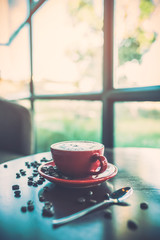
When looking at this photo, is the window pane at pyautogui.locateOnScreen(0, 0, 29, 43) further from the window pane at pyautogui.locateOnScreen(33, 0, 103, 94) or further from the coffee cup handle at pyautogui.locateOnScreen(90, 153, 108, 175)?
the coffee cup handle at pyautogui.locateOnScreen(90, 153, 108, 175)

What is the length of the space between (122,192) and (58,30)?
253 centimetres

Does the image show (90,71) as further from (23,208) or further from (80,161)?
(23,208)

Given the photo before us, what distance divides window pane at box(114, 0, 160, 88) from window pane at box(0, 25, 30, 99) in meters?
1.78

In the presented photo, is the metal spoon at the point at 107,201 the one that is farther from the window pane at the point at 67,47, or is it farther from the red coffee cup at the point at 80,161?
the window pane at the point at 67,47

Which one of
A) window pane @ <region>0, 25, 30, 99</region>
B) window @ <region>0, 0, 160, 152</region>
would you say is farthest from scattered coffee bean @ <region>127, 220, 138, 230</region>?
window pane @ <region>0, 25, 30, 99</region>

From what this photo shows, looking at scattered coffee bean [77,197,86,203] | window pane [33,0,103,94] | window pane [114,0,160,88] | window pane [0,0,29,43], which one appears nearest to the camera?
scattered coffee bean [77,197,86,203]

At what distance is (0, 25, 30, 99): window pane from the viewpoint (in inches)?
125

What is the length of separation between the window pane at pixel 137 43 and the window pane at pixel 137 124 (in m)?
0.19

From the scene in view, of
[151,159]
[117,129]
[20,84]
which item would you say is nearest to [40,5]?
[20,84]

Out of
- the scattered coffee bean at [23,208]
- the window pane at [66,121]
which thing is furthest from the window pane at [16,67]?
the scattered coffee bean at [23,208]

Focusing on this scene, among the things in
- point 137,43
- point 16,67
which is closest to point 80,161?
point 137,43

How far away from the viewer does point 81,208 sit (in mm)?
431

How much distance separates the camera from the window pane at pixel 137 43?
1.45 metres

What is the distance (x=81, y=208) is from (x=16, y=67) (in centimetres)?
365
